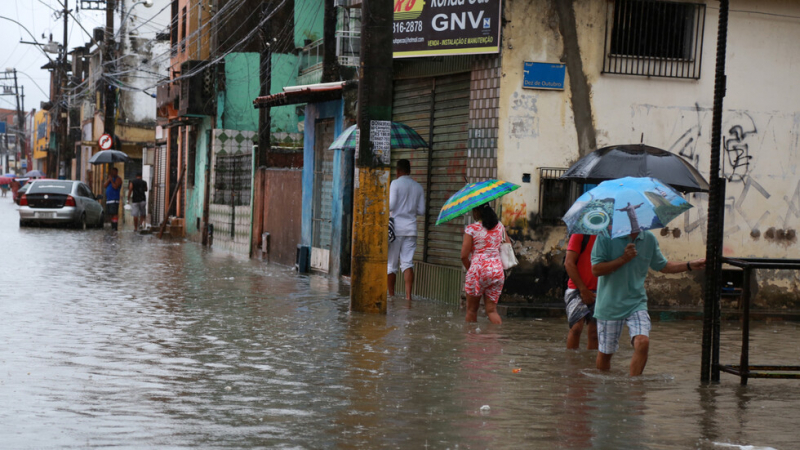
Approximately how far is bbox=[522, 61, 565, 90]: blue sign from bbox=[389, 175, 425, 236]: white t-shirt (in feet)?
6.88

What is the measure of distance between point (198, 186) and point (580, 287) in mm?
22275

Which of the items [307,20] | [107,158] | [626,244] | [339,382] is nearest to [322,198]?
[307,20]

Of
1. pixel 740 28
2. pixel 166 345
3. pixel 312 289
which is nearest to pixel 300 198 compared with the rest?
pixel 312 289

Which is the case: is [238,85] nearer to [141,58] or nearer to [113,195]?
[113,195]

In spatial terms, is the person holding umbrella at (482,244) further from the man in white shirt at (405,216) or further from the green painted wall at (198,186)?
the green painted wall at (198,186)

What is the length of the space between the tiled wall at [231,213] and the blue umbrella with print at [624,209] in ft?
53.5

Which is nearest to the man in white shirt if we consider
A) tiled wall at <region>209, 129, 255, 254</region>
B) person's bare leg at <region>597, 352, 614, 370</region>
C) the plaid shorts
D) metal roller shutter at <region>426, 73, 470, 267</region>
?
metal roller shutter at <region>426, 73, 470, 267</region>

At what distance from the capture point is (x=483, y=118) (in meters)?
13.5

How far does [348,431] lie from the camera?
235 inches

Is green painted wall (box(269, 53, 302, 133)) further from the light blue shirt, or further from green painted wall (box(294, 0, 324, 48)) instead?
the light blue shirt

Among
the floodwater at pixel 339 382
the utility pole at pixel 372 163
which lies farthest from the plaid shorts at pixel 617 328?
the utility pole at pixel 372 163

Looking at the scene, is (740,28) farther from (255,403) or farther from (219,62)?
(219,62)

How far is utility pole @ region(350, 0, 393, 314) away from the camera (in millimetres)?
12070

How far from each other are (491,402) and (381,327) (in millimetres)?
3948
